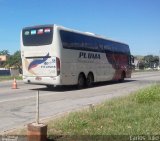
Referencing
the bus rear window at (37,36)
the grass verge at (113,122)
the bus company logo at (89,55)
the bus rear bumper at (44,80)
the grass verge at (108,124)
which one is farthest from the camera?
the bus company logo at (89,55)

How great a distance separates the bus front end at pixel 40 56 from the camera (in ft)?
68.1

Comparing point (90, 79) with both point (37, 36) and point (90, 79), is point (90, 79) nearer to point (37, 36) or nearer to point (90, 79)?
point (90, 79)

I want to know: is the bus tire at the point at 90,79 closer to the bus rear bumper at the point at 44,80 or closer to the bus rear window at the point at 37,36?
the bus rear bumper at the point at 44,80

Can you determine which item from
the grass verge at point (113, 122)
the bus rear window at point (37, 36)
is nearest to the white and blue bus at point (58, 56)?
the bus rear window at point (37, 36)

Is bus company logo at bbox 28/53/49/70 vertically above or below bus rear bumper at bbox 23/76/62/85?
above

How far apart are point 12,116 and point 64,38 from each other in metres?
9.87

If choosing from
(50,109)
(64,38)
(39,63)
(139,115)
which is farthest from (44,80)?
(139,115)

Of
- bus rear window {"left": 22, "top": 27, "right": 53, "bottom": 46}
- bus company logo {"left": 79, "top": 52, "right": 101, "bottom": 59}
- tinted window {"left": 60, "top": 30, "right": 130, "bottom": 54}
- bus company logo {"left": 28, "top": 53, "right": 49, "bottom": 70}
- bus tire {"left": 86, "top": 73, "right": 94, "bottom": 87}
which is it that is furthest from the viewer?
bus tire {"left": 86, "top": 73, "right": 94, "bottom": 87}

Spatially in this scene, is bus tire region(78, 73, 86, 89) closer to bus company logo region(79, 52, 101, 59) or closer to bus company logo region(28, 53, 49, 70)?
bus company logo region(79, 52, 101, 59)

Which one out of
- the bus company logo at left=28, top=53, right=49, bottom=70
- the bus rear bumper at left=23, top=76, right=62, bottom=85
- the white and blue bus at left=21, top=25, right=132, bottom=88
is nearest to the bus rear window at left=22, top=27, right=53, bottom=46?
the white and blue bus at left=21, top=25, right=132, bottom=88

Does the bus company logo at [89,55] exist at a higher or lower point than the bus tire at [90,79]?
higher

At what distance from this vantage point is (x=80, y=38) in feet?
75.6

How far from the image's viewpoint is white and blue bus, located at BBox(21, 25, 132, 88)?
68.1 ft

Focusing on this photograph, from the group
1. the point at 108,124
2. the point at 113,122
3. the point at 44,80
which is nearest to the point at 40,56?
the point at 44,80
